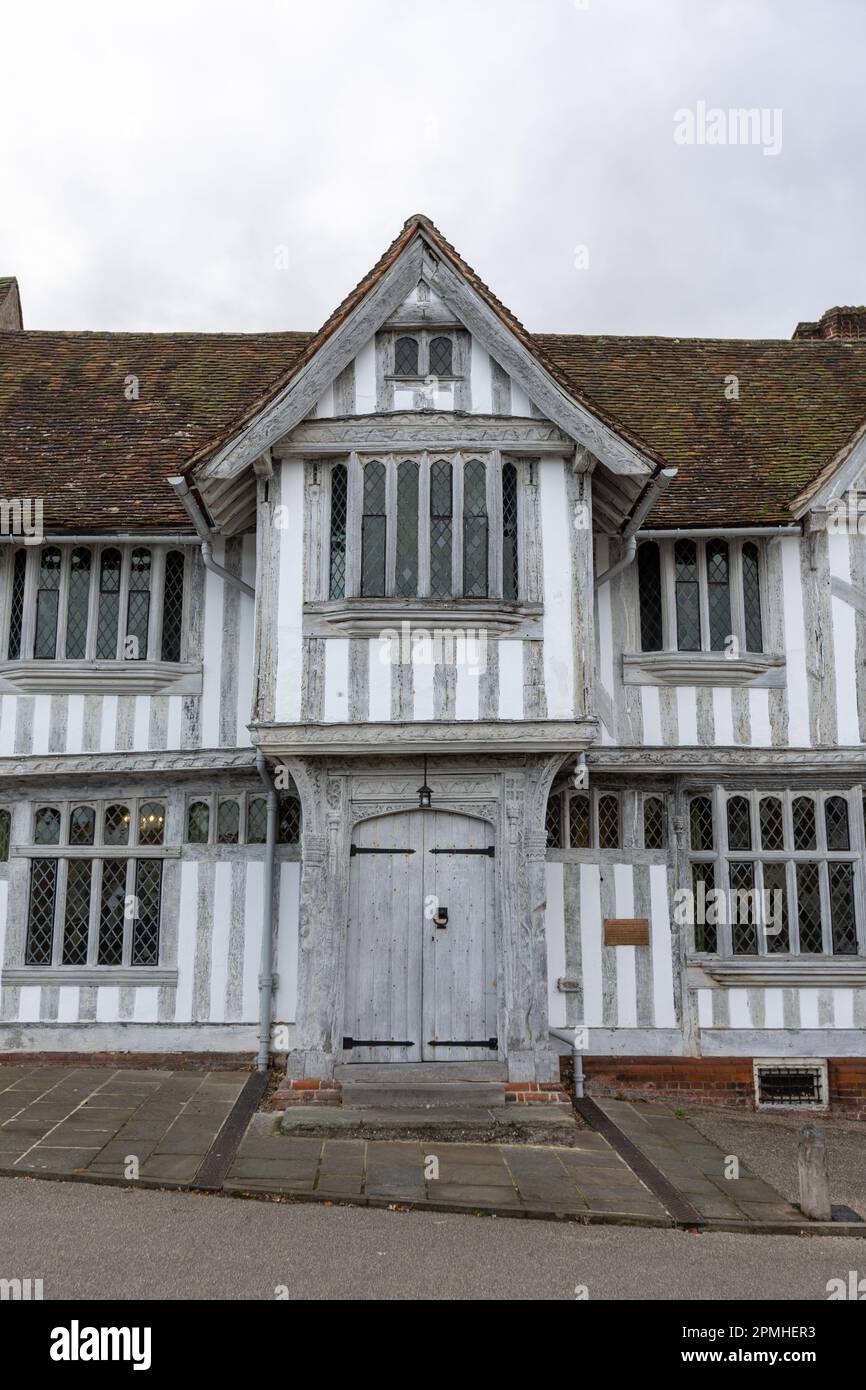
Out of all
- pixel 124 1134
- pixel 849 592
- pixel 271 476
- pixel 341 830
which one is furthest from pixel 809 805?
pixel 124 1134

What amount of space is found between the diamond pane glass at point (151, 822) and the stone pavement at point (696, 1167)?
5.49 meters

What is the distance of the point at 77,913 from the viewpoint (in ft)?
36.4

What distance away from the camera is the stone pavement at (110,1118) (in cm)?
766

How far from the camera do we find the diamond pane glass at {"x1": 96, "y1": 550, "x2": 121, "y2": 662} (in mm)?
11195

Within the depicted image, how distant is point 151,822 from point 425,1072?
4.17 metres

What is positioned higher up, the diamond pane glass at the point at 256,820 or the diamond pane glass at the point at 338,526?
the diamond pane glass at the point at 338,526

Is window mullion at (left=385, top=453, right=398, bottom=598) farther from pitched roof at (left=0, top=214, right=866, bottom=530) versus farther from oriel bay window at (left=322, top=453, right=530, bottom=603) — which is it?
pitched roof at (left=0, top=214, right=866, bottom=530)

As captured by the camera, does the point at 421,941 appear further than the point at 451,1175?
Yes

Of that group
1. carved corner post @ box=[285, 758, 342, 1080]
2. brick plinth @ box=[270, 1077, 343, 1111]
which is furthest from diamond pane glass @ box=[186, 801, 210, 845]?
brick plinth @ box=[270, 1077, 343, 1111]

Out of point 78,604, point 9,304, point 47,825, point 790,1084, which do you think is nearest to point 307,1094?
point 47,825

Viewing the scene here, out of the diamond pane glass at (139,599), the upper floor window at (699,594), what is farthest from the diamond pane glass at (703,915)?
the diamond pane glass at (139,599)

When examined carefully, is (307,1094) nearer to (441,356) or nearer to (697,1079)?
(697,1079)

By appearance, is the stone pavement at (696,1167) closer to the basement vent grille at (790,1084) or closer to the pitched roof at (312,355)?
the basement vent grille at (790,1084)
